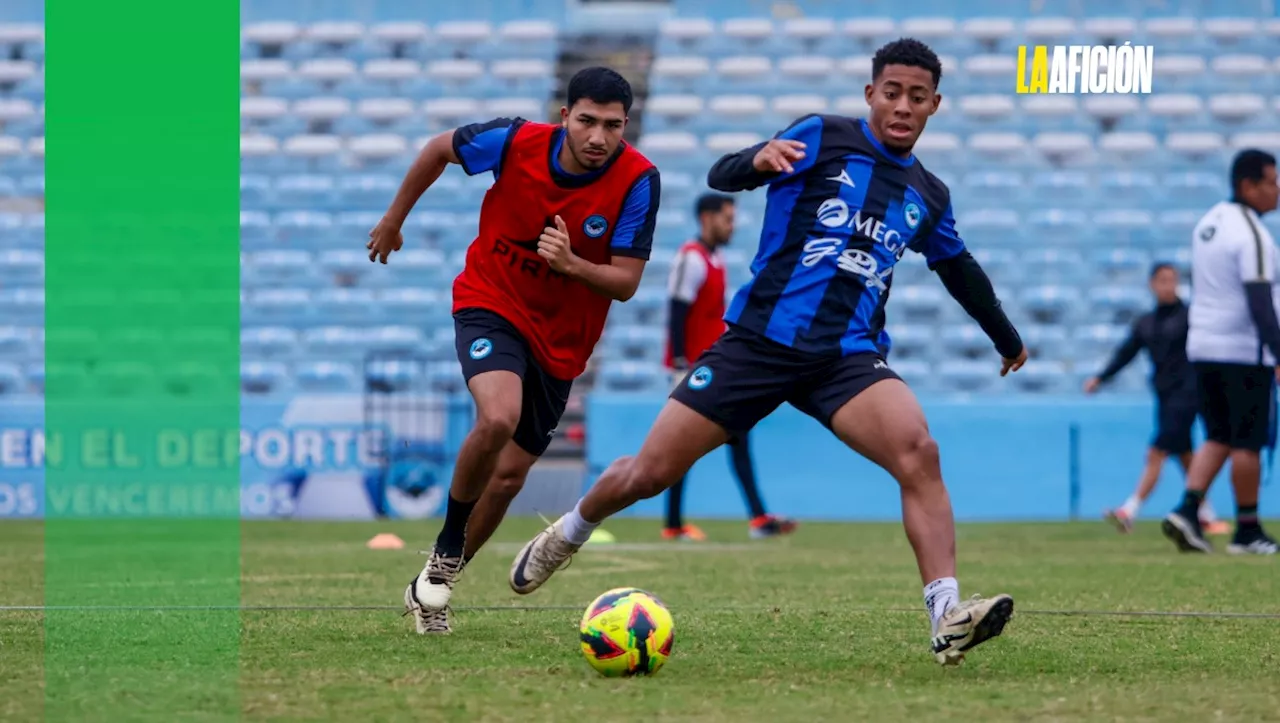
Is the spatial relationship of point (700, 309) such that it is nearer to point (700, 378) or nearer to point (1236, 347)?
point (1236, 347)

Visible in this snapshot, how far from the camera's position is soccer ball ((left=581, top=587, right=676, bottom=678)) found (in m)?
4.52

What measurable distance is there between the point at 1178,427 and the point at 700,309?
3.59 m

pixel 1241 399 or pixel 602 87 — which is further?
pixel 1241 399

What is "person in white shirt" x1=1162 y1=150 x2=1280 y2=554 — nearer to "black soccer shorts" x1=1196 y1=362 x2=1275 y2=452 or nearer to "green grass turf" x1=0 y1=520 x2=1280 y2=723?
"black soccer shorts" x1=1196 y1=362 x2=1275 y2=452

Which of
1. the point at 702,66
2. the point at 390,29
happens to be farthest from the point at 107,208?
the point at 702,66

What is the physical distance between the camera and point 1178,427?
12430 mm

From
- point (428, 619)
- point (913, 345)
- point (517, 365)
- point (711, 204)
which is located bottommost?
point (428, 619)

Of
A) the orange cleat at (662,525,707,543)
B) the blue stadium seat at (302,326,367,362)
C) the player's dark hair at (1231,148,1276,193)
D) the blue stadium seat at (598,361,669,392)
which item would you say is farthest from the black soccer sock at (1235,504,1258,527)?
the blue stadium seat at (302,326,367,362)

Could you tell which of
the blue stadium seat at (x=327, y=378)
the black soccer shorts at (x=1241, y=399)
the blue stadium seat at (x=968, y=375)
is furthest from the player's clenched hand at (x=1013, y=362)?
the blue stadium seat at (x=327, y=378)

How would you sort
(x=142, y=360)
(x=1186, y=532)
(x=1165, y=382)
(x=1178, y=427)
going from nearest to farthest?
(x=1186, y=532)
(x=1178, y=427)
(x=1165, y=382)
(x=142, y=360)

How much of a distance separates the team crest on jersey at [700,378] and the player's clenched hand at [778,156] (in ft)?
1.99

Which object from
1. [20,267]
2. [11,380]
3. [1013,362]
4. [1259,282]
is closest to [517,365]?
[1013,362]

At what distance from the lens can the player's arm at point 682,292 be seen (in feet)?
37.6

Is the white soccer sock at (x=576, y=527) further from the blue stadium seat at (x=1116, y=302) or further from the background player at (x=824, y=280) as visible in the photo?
the blue stadium seat at (x=1116, y=302)
